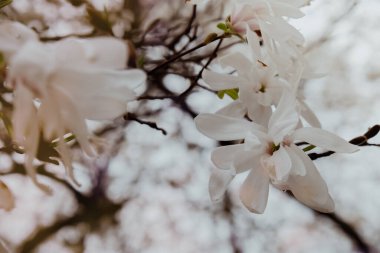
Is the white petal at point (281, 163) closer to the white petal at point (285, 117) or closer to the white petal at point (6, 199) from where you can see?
the white petal at point (285, 117)

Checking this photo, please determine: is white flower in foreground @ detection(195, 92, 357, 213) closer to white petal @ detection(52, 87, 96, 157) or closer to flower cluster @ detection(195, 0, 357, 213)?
flower cluster @ detection(195, 0, 357, 213)

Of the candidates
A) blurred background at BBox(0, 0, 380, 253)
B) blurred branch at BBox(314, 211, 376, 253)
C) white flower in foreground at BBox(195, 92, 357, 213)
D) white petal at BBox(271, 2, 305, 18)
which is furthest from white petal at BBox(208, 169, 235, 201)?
blurred branch at BBox(314, 211, 376, 253)

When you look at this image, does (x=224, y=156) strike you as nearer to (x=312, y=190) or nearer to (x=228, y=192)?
(x=312, y=190)

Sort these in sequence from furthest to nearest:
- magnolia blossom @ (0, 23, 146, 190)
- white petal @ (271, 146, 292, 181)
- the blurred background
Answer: the blurred background, white petal @ (271, 146, 292, 181), magnolia blossom @ (0, 23, 146, 190)

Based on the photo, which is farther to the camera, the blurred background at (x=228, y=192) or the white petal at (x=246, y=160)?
the blurred background at (x=228, y=192)

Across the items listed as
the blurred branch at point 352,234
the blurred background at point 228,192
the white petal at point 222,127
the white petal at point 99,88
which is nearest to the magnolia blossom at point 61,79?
the white petal at point 99,88

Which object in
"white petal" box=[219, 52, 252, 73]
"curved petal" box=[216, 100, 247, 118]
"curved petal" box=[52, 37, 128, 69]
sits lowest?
"curved petal" box=[216, 100, 247, 118]

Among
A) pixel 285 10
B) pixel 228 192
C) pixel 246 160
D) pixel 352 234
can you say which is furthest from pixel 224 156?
pixel 352 234
